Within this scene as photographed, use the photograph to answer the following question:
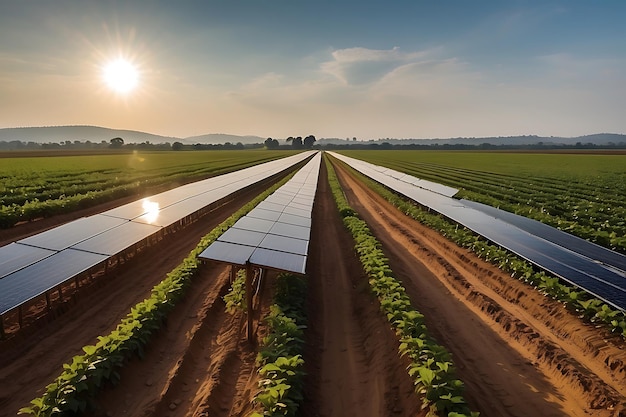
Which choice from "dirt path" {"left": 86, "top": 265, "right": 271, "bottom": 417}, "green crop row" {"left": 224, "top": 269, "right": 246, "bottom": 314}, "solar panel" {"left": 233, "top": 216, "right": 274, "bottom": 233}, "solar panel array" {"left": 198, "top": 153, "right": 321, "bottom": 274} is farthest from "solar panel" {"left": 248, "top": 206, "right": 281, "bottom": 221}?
"dirt path" {"left": 86, "top": 265, "right": 271, "bottom": 417}

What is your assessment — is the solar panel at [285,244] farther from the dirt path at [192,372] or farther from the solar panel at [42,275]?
the solar panel at [42,275]

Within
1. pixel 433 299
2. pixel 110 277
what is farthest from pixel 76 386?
pixel 433 299

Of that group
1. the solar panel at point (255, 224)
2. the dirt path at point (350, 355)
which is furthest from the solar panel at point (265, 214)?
the dirt path at point (350, 355)

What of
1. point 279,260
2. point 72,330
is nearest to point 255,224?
point 279,260

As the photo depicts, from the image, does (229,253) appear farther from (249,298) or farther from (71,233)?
(71,233)

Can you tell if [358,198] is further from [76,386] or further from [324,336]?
[76,386]
